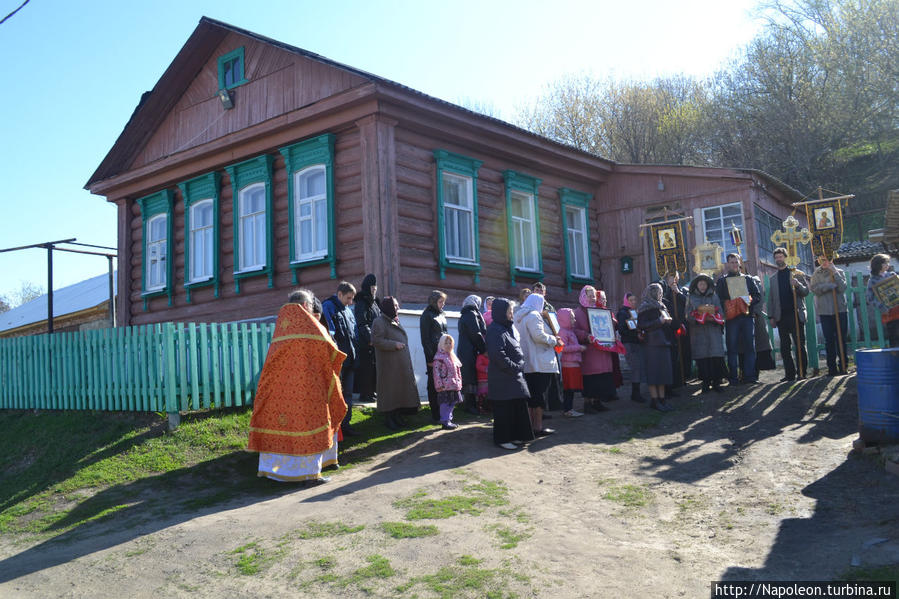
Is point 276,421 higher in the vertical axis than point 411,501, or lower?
higher

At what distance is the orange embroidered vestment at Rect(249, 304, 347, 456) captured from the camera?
6.93 meters

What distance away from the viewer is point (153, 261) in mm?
15930

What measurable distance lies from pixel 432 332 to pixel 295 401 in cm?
251

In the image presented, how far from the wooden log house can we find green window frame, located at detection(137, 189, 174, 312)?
0.11 ft

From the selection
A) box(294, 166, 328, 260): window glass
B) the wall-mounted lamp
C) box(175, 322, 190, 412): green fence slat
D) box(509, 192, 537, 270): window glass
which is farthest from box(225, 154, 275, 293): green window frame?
box(509, 192, 537, 270): window glass

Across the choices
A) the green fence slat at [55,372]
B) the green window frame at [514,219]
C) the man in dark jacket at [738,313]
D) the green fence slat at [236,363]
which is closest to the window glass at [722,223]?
the green window frame at [514,219]

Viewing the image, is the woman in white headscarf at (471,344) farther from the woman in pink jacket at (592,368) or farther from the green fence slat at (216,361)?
the green fence slat at (216,361)

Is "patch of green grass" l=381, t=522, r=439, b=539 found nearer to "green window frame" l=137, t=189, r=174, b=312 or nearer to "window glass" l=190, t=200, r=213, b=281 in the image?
"window glass" l=190, t=200, r=213, b=281

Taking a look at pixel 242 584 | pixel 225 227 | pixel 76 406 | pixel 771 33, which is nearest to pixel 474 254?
pixel 225 227

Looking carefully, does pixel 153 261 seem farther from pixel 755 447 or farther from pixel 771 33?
pixel 771 33

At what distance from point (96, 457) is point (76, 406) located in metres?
2.54

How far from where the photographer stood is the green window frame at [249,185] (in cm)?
1323

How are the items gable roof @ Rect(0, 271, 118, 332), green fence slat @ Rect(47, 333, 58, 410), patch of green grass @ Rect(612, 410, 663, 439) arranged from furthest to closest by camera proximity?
1. gable roof @ Rect(0, 271, 118, 332)
2. green fence slat @ Rect(47, 333, 58, 410)
3. patch of green grass @ Rect(612, 410, 663, 439)

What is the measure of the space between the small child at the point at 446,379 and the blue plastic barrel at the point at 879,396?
425 cm
